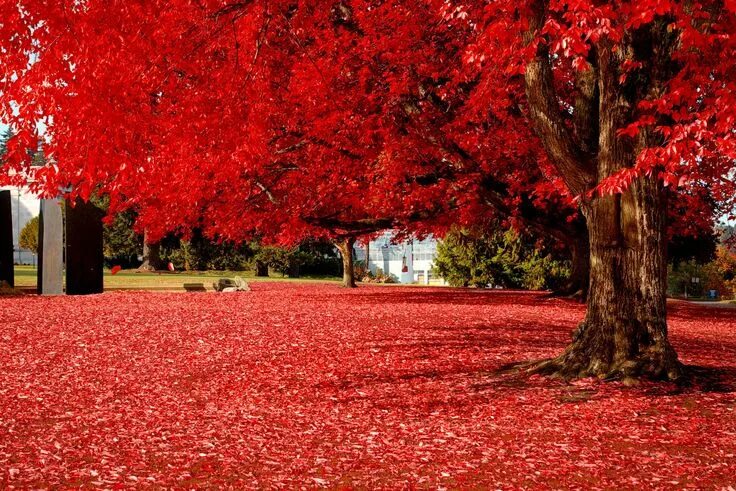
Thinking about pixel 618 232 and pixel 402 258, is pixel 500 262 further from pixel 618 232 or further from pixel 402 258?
pixel 402 258

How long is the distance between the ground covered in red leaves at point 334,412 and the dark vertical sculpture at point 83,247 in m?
8.92

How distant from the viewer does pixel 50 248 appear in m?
23.8

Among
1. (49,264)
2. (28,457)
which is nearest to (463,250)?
(49,264)

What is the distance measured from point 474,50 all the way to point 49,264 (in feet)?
58.4

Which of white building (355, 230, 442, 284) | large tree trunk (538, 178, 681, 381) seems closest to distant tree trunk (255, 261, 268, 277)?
white building (355, 230, 442, 284)

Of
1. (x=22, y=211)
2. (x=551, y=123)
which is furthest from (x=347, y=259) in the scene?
(x=22, y=211)

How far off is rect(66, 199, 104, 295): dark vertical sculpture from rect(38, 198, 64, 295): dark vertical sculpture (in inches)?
12.7

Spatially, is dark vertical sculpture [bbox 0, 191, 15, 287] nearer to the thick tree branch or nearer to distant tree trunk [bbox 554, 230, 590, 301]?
distant tree trunk [bbox 554, 230, 590, 301]

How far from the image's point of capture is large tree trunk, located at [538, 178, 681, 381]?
32.2 ft

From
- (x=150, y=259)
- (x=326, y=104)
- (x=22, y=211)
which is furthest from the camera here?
(x=22, y=211)

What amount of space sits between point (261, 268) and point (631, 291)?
1683 inches

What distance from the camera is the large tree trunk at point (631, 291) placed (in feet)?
32.2

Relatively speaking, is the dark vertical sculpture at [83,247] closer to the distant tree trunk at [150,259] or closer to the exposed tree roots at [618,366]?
Answer: the exposed tree roots at [618,366]

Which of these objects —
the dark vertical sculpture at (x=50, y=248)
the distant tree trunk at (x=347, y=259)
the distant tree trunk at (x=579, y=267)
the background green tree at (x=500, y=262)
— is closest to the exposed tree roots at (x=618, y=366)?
the distant tree trunk at (x=579, y=267)
